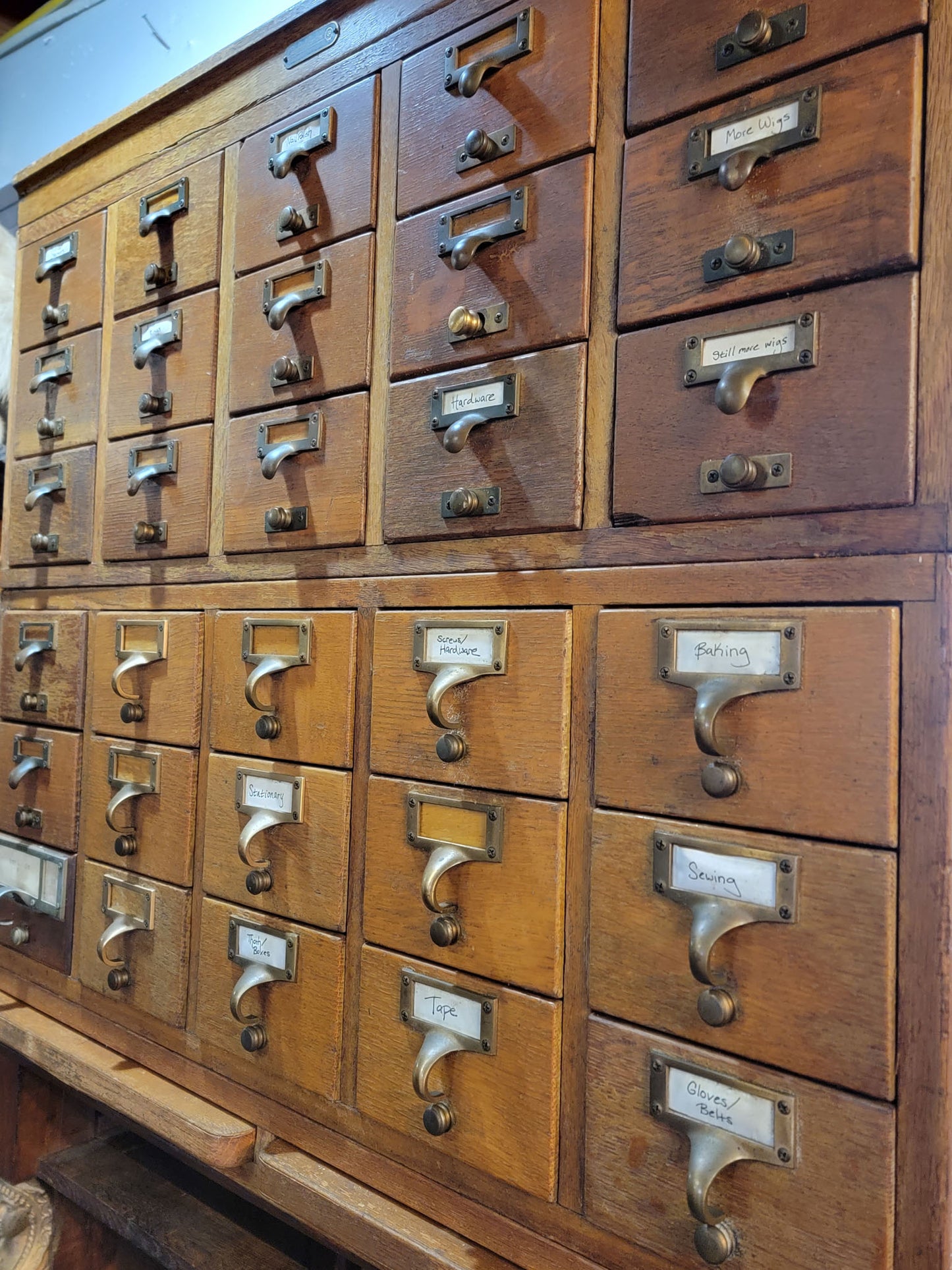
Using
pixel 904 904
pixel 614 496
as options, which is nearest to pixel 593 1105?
pixel 904 904

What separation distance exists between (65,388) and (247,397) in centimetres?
Answer: 52

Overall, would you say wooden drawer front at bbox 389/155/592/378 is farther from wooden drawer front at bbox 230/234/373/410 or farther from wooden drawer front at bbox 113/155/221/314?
wooden drawer front at bbox 113/155/221/314

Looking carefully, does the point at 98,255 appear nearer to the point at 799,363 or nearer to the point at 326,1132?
the point at 799,363

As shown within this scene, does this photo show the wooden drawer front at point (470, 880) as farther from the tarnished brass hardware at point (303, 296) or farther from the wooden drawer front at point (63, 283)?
the wooden drawer front at point (63, 283)

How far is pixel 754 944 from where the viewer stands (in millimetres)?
765

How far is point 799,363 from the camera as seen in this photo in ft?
2.51

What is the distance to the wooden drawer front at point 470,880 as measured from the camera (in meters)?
0.90

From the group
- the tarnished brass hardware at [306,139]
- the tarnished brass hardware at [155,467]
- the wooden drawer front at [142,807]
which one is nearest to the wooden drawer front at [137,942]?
the wooden drawer front at [142,807]

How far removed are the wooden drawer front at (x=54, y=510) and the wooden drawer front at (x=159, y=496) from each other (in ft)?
0.20

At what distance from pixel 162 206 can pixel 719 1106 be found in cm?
140

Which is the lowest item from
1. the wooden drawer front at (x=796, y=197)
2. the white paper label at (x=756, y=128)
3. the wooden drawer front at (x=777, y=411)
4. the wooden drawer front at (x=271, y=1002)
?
the wooden drawer front at (x=271, y=1002)

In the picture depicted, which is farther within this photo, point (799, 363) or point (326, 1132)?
point (326, 1132)

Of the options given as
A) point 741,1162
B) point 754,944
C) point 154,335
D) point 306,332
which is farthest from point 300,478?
point 741,1162

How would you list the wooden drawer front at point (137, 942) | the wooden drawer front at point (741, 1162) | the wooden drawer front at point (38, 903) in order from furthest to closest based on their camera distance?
the wooden drawer front at point (38, 903) → the wooden drawer front at point (137, 942) → the wooden drawer front at point (741, 1162)
